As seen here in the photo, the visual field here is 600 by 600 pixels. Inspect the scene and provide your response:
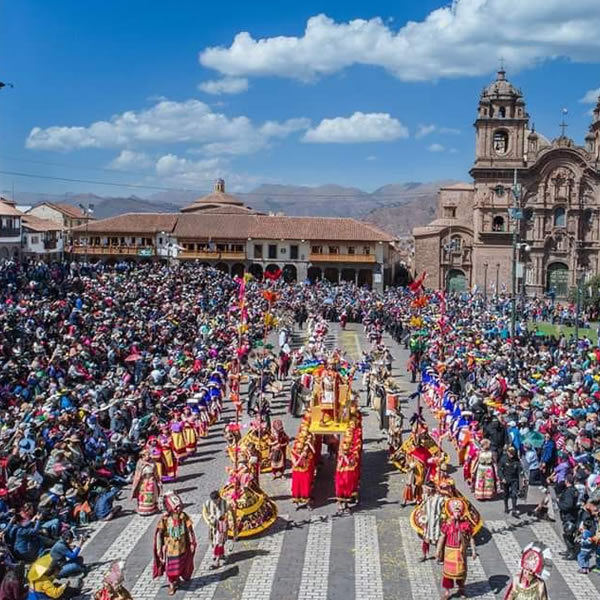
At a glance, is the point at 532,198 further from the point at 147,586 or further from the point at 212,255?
the point at 147,586

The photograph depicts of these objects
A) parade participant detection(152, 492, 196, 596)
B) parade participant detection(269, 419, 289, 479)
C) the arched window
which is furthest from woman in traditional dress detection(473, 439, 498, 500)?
the arched window

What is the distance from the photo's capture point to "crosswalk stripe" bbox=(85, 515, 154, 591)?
37.7 feet

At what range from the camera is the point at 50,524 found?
12352mm

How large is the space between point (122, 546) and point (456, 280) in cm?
5368

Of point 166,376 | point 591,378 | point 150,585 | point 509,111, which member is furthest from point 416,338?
point 509,111

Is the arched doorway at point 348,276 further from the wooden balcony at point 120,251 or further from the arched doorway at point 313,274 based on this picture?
the wooden balcony at point 120,251

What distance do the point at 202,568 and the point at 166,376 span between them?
11.7 metres

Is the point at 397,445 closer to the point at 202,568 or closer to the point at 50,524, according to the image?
the point at 202,568

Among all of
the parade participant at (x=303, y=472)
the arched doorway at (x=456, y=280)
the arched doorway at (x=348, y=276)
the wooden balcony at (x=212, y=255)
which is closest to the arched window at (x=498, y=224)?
the arched doorway at (x=456, y=280)

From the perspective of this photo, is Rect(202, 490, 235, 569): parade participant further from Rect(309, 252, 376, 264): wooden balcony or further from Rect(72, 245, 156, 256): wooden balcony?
Rect(72, 245, 156, 256): wooden balcony

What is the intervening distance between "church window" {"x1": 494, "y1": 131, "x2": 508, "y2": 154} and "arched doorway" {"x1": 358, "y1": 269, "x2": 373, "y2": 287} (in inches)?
538

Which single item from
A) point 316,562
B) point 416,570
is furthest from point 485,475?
point 316,562

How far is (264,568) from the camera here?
1189cm

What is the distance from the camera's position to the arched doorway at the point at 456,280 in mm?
63344
